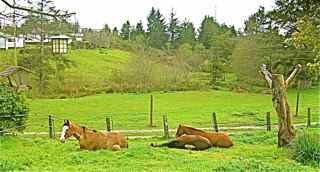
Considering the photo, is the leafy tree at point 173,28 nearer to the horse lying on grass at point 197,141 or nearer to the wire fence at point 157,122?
the wire fence at point 157,122

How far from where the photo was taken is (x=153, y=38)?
5481 cm

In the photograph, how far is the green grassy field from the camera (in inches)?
302

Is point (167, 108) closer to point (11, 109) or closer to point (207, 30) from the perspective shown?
point (11, 109)

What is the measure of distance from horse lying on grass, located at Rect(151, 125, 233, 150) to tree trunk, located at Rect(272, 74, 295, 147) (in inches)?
52.9

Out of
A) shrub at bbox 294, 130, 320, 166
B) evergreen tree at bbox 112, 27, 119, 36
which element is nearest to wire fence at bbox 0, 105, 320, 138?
shrub at bbox 294, 130, 320, 166

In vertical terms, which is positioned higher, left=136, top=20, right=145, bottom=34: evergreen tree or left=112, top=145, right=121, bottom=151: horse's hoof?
left=136, top=20, right=145, bottom=34: evergreen tree

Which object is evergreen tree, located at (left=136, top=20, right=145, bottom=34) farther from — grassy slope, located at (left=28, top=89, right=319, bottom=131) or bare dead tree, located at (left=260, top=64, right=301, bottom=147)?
bare dead tree, located at (left=260, top=64, right=301, bottom=147)

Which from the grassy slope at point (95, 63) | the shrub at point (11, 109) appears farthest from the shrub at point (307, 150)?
the grassy slope at point (95, 63)

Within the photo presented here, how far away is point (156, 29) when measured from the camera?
189 feet

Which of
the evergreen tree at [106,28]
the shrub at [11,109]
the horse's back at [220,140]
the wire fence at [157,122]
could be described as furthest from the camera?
the evergreen tree at [106,28]

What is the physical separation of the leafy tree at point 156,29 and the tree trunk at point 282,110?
136 ft

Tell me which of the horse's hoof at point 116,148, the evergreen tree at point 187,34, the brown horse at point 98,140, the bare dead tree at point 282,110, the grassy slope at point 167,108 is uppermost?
the evergreen tree at point 187,34

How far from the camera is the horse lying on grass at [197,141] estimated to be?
421 inches

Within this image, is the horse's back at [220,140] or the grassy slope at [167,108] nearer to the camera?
the horse's back at [220,140]
